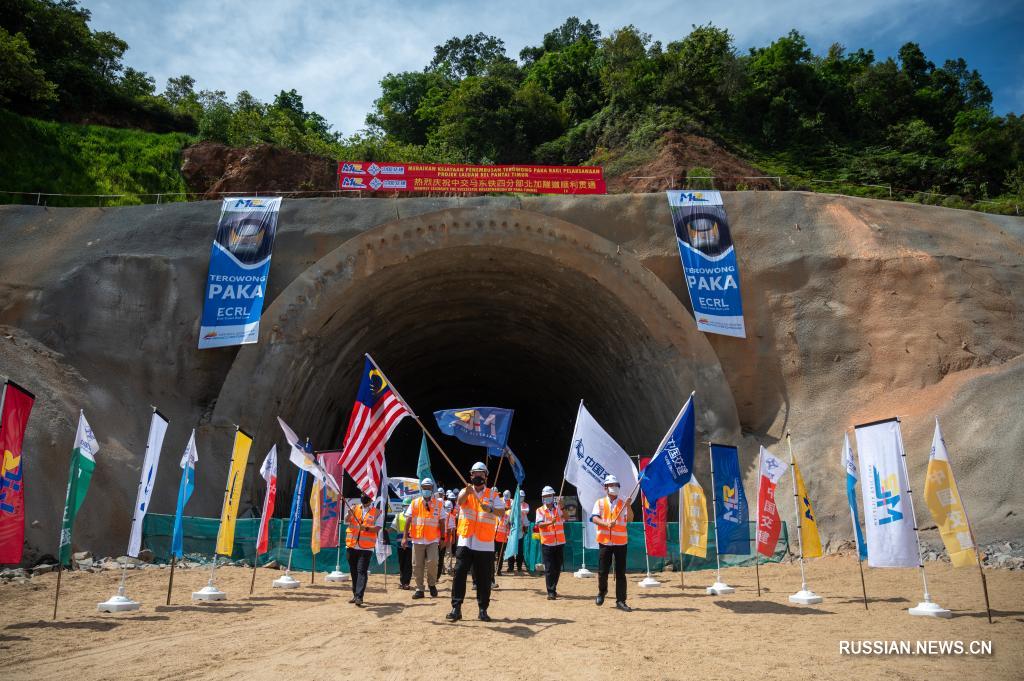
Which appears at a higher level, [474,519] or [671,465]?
[671,465]

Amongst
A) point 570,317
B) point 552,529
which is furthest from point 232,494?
point 570,317

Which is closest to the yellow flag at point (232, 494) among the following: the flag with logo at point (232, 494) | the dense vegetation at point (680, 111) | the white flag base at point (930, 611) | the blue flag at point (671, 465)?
the flag with logo at point (232, 494)

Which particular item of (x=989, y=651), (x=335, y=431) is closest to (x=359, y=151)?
(x=335, y=431)

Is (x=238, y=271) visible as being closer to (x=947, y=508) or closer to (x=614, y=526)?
(x=614, y=526)

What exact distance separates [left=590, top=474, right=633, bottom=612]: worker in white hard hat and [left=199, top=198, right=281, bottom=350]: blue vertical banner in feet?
36.9

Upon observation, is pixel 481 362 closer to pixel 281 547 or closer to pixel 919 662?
pixel 281 547

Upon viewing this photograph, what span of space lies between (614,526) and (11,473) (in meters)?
8.16

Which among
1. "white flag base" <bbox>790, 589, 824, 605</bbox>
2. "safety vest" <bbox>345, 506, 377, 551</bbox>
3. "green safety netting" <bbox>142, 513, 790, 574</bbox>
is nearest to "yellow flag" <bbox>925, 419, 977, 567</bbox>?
"white flag base" <bbox>790, 589, 824, 605</bbox>

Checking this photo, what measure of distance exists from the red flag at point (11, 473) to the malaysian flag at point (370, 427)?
4247 mm

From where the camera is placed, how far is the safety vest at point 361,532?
1070 centimetres

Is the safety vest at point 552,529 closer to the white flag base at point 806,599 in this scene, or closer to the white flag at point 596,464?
the white flag at point 596,464

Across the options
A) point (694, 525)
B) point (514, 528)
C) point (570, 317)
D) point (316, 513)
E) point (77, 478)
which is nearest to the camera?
point (77, 478)

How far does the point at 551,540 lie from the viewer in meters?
12.5

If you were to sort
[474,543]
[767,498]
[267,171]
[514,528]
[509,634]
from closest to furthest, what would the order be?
[509,634] → [474,543] → [767,498] → [514,528] → [267,171]
